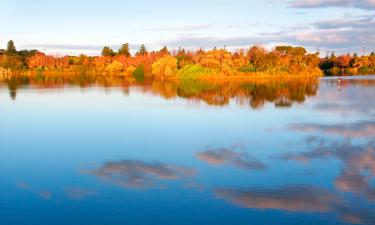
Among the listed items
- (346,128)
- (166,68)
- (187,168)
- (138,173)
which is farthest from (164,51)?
(138,173)

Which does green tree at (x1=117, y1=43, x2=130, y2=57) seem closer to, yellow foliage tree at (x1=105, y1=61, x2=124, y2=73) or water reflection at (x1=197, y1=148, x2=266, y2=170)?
yellow foliage tree at (x1=105, y1=61, x2=124, y2=73)

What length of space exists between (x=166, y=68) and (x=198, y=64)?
5059 millimetres

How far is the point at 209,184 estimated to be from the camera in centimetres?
848

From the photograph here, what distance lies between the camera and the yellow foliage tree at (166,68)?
188ft

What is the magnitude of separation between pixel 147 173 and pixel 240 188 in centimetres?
215

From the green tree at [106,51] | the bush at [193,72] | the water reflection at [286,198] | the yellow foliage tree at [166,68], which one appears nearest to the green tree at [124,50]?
the green tree at [106,51]

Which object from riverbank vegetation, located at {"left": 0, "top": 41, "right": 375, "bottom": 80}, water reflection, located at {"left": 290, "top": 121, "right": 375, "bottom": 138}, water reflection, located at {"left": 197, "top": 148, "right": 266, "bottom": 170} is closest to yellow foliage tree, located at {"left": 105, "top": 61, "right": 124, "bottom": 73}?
riverbank vegetation, located at {"left": 0, "top": 41, "right": 375, "bottom": 80}

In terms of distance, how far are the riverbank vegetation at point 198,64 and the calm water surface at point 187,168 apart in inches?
1419

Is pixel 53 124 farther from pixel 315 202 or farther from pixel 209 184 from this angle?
pixel 315 202

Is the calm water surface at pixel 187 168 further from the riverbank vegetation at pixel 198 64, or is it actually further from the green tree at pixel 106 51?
the green tree at pixel 106 51

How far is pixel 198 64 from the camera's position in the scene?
55094 mm

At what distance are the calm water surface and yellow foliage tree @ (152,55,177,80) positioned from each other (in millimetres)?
39149

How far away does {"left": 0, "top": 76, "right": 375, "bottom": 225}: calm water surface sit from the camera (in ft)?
22.9

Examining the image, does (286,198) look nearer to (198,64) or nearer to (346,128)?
(346,128)
